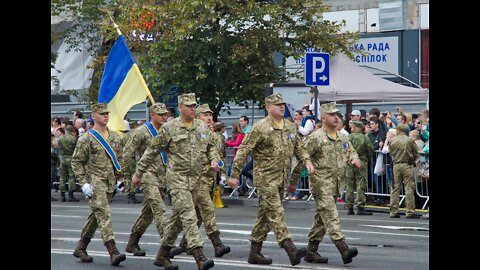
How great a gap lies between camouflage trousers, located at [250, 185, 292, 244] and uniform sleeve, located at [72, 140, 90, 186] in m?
2.14

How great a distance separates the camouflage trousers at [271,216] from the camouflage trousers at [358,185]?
27.1 ft

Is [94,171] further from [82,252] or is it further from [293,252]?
[293,252]

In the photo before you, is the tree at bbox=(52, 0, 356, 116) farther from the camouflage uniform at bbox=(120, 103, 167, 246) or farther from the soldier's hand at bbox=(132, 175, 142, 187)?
the soldier's hand at bbox=(132, 175, 142, 187)

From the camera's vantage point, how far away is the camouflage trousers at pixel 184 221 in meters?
12.9

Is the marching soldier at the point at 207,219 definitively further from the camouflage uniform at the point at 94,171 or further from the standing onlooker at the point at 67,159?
the standing onlooker at the point at 67,159

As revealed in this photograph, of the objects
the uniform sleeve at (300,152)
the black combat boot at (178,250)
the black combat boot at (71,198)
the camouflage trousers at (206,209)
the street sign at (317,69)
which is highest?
the street sign at (317,69)

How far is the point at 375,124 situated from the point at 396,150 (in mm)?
2000

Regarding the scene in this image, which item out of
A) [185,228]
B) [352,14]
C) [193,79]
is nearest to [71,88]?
[352,14]

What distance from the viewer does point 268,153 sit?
1384 cm

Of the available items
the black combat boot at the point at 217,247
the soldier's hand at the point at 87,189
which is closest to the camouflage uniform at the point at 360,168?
the black combat boot at the point at 217,247

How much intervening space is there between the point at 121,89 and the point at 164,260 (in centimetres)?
438
